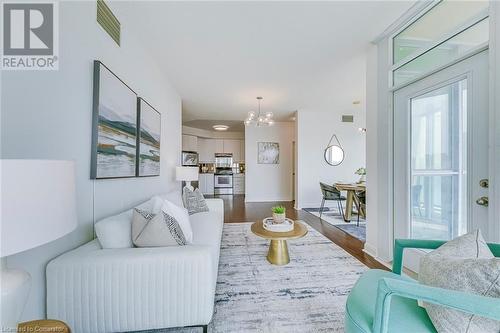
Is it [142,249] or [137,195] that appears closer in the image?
[142,249]

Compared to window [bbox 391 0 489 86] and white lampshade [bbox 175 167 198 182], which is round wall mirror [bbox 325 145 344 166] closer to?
window [bbox 391 0 489 86]

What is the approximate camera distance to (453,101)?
175cm

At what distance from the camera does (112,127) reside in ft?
5.90

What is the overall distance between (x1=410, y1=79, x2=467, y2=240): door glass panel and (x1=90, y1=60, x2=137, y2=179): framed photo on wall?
113 inches

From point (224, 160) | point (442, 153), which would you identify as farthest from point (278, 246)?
point (224, 160)

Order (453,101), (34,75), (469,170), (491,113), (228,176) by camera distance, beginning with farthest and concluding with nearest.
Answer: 1. (228,176)
2. (453,101)
3. (469,170)
4. (491,113)
5. (34,75)

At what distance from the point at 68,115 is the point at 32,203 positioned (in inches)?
39.9

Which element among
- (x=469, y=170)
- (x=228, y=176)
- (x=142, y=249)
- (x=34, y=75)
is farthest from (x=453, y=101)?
(x=228, y=176)

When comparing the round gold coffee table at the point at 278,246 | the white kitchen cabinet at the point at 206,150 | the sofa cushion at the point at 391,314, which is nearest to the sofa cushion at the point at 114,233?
the round gold coffee table at the point at 278,246

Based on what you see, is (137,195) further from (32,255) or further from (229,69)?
(229,69)

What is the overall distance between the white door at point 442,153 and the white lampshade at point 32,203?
2.47 m

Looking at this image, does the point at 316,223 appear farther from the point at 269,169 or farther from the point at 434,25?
the point at 434,25

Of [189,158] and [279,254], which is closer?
[279,254]

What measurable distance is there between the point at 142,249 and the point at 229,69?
2.78m
